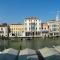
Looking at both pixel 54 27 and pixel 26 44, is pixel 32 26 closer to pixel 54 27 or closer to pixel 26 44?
pixel 54 27

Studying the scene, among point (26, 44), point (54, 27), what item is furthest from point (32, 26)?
point (26, 44)

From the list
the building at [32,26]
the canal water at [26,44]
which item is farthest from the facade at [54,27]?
the canal water at [26,44]

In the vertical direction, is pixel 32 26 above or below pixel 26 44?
above

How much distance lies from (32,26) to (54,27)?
6.21ft

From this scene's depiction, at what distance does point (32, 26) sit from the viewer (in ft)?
75.4

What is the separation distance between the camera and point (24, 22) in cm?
2330

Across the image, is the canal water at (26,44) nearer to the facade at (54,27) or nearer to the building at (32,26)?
the facade at (54,27)

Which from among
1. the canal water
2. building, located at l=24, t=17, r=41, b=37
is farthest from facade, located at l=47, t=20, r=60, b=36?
the canal water

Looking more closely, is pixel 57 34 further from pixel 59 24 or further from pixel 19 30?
pixel 19 30

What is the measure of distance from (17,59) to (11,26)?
69.8 ft

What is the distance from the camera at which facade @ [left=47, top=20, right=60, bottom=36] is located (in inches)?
818

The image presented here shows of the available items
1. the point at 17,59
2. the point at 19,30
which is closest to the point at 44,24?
the point at 19,30

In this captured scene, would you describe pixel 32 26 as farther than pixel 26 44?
Yes

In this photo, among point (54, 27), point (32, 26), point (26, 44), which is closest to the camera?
point (26, 44)
